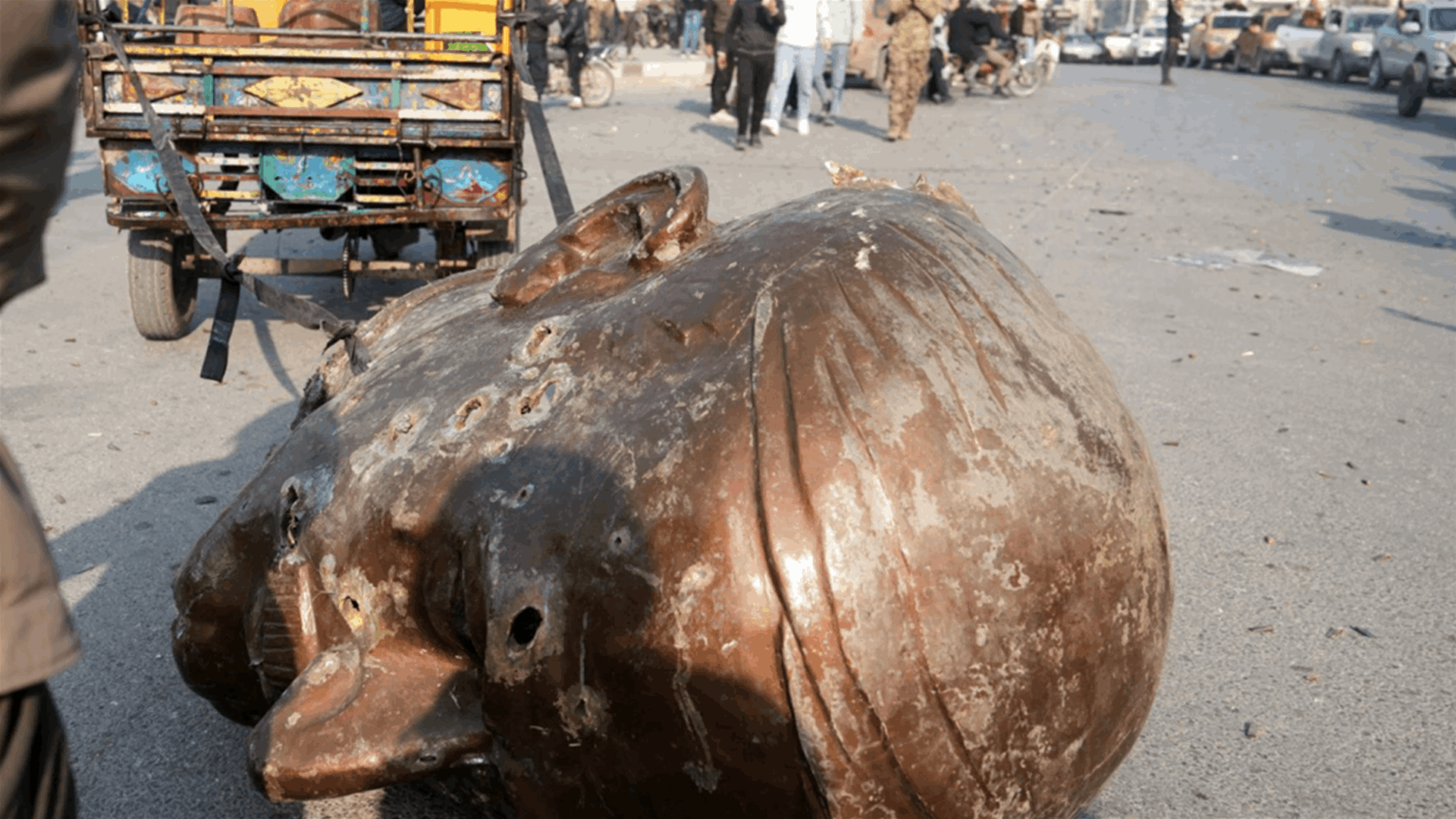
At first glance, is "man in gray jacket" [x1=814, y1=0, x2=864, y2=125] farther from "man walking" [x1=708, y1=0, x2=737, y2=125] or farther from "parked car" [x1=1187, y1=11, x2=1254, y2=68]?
"parked car" [x1=1187, y1=11, x2=1254, y2=68]

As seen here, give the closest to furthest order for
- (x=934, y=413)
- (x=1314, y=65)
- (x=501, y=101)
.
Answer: (x=934, y=413) < (x=501, y=101) < (x=1314, y=65)

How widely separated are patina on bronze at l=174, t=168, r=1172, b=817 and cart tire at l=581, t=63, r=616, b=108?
1747 cm

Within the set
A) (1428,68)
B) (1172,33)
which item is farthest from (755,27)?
(1172,33)

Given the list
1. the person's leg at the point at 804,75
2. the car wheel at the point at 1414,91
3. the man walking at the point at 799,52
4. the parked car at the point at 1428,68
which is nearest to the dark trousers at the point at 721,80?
the man walking at the point at 799,52

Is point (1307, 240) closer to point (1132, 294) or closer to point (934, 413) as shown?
point (1132, 294)

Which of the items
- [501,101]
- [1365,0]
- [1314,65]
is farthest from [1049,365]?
[1365,0]

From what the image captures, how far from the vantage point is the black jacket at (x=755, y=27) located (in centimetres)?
1485

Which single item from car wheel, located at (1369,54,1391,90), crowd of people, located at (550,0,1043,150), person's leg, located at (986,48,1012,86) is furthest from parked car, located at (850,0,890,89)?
car wheel, located at (1369,54,1391,90)

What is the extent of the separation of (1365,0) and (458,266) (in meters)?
52.9

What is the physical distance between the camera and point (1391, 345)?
7629 millimetres

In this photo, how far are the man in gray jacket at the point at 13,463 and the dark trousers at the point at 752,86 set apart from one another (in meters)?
14.1

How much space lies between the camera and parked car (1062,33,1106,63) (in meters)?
44.9

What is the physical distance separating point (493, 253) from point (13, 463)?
210 inches

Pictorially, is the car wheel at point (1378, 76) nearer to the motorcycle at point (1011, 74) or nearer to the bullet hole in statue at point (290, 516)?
the motorcycle at point (1011, 74)
